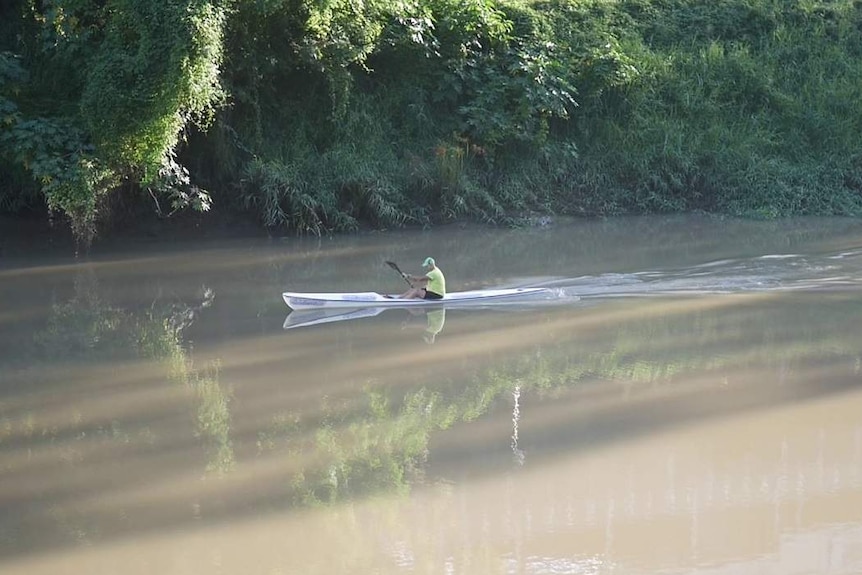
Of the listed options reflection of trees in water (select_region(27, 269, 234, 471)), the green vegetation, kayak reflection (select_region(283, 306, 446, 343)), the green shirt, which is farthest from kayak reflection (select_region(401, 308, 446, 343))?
the green vegetation

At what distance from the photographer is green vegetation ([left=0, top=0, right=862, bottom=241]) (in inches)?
575

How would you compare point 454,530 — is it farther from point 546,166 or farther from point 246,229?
point 546,166

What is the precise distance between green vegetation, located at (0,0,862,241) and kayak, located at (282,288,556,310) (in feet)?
12.7

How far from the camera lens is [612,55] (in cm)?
1989

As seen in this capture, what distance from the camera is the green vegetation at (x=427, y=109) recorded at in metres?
14.6

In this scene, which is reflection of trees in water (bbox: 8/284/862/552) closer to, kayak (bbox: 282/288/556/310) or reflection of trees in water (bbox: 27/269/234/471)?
reflection of trees in water (bbox: 27/269/234/471)

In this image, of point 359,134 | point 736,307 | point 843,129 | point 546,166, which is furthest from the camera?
point 843,129

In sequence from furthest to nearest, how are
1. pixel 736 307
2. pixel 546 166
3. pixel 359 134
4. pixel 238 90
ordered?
pixel 546 166
pixel 359 134
pixel 238 90
pixel 736 307

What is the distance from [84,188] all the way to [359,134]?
5504 mm

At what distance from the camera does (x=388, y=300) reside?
1216cm

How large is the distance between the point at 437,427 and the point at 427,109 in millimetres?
11750

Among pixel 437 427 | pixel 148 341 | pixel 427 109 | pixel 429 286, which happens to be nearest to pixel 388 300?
pixel 429 286

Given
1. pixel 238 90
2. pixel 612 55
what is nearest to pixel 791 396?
pixel 238 90

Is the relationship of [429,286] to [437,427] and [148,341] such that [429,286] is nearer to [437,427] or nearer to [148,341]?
[148,341]
